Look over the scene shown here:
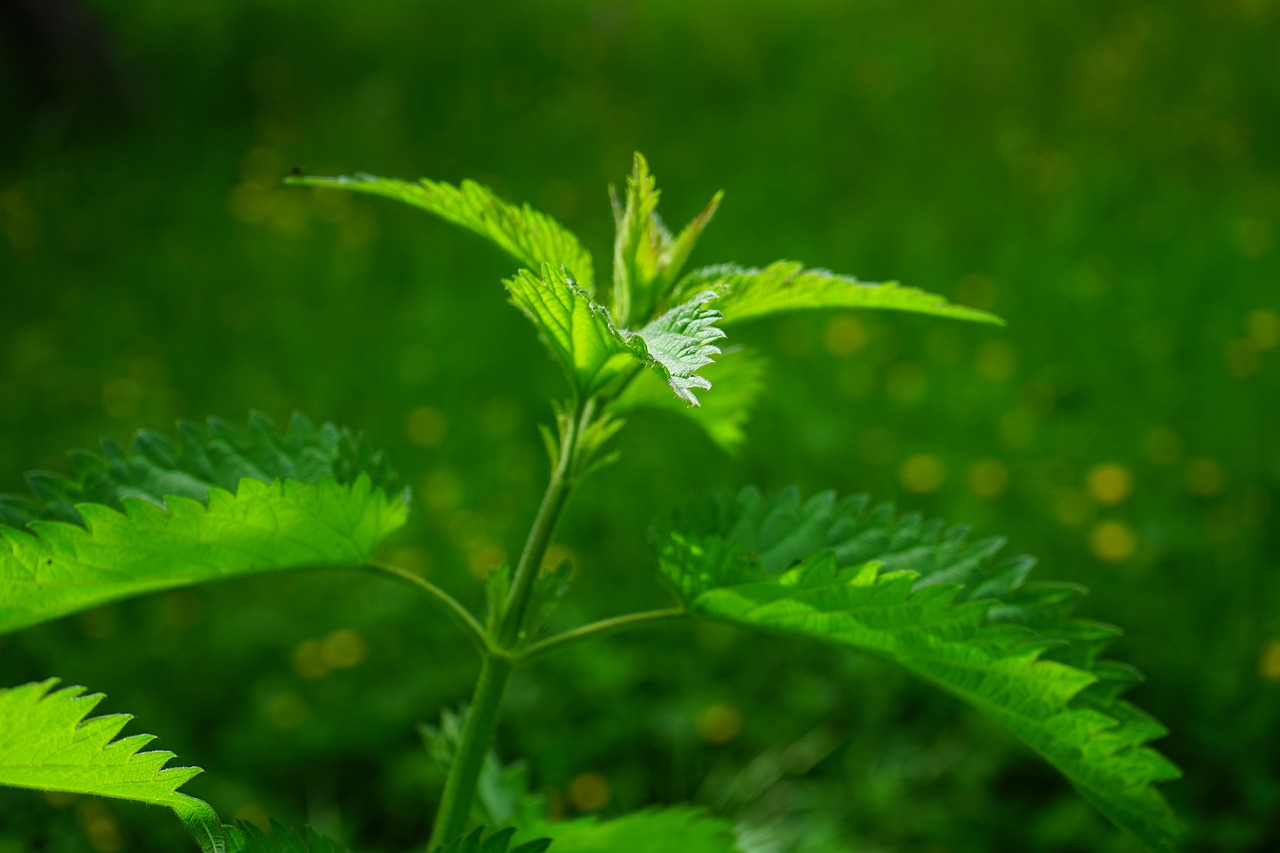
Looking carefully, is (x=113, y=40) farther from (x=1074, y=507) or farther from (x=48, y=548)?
(x=48, y=548)

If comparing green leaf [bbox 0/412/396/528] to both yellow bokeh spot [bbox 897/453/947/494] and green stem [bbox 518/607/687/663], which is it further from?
yellow bokeh spot [bbox 897/453/947/494]

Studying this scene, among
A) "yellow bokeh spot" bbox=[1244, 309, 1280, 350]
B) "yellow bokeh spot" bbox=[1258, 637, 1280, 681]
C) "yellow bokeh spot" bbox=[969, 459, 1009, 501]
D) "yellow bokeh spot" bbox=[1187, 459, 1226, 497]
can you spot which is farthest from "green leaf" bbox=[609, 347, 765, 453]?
"yellow bokeh spot" bbox=[1244, 309, 1280, 350]

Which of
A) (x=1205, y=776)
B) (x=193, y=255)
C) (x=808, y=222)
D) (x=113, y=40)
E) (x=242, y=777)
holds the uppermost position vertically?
(x=113, y=40)

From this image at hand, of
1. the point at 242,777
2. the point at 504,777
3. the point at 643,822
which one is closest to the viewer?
the point at 643,822

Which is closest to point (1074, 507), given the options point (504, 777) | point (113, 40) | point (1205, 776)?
point (1205, 776)

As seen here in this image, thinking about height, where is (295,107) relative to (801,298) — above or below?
above

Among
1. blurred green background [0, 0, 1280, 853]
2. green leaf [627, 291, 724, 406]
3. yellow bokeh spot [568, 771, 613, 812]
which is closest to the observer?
green leaf [627, 291, 724, 406]

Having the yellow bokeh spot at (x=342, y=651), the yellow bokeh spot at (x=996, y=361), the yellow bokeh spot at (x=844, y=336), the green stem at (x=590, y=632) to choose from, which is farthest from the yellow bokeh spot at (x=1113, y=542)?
the green stem at (x=590, y=632)

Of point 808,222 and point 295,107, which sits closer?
point 808,222
